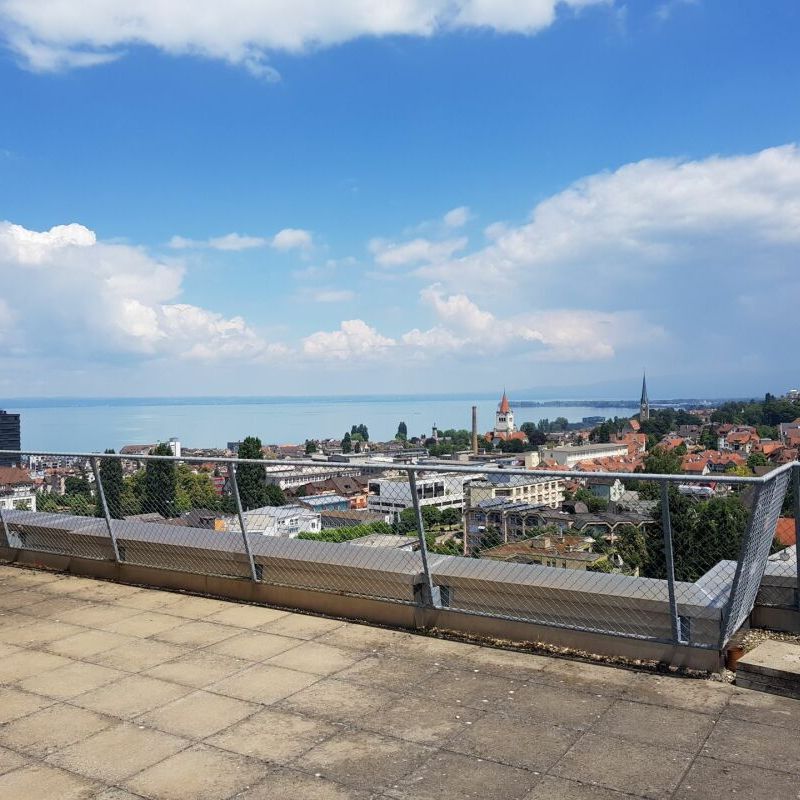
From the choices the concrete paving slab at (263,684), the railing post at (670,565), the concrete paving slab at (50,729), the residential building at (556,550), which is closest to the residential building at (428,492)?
the residential building at (556,550)

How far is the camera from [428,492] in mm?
6113

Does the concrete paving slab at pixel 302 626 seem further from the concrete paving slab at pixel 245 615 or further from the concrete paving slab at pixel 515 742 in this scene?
the concrete paving slab at pixel 515 742

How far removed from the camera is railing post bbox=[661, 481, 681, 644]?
16.8 feet

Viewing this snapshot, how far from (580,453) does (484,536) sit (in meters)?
153

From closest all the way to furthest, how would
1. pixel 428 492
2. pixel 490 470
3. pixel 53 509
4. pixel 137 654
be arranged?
pixel 490 470 → pixel 137 654 → pixel 428 492 → pixel 53 509

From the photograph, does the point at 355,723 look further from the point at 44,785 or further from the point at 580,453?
the point at 580,453

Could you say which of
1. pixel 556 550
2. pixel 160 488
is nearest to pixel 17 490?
pixel 160 488

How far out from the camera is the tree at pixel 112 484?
823 centimetres

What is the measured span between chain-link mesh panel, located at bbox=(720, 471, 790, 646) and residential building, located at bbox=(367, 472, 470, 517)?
1984mm

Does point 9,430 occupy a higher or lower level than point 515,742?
higher

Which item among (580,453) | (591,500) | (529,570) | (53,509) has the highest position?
(591,500)

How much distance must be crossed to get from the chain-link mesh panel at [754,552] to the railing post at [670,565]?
0.95ft

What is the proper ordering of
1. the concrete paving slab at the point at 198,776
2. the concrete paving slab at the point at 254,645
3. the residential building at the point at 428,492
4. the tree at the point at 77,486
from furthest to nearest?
the tree at the point at 77,486, the residential building at the point at 428,492, the concrete paving slab at the point at 254,645, the concrete paving slab at the point at 198,776

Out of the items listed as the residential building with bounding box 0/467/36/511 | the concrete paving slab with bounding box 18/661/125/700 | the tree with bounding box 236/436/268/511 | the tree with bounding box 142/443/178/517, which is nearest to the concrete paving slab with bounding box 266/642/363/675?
the concrete paving slab with bounding box 18/661/125/700
